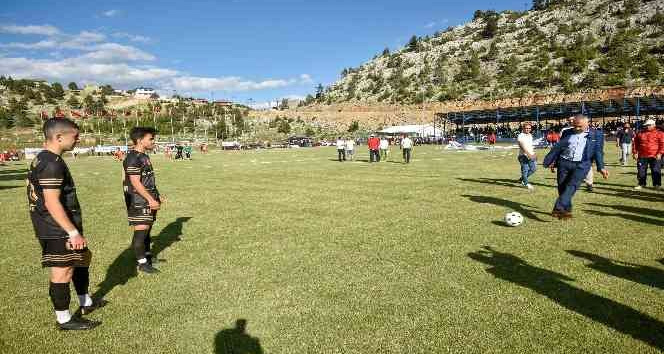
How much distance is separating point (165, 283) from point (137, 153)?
1822 millimetres

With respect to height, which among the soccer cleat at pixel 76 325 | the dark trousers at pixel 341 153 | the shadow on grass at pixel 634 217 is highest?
the dark trousers at pixel 341 153

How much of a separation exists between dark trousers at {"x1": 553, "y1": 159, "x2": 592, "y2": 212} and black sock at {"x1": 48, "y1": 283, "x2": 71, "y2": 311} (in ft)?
27.1

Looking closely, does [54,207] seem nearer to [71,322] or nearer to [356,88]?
[71,322]

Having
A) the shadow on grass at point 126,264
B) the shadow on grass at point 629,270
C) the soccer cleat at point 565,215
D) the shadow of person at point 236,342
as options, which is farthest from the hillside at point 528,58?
the shadow of person at point 236,342

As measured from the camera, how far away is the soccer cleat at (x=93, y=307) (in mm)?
4508

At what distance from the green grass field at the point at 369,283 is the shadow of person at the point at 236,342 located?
16 millimetres

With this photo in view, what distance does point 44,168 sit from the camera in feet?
12.0

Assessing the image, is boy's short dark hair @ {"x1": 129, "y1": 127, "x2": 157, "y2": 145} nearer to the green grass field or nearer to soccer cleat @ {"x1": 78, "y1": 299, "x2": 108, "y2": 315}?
the green grass field

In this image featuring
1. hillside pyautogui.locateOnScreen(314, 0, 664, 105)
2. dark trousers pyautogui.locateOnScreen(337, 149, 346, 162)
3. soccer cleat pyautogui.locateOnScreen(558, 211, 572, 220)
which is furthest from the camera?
hillside pyautogui.locateOnScreen(314, 0, 664, 105)

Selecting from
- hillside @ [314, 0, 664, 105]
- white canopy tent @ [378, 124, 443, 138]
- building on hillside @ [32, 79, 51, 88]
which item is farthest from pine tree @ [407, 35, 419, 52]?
building on hillside @ [32, 79, 51, 88]

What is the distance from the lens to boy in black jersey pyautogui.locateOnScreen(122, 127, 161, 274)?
5.62m

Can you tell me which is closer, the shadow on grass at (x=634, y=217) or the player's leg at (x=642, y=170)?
the shadow on grass at (x=634, y=217)

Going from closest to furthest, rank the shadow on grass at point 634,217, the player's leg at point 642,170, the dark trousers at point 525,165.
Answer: the shadow on grass at point 634,217 < the player's leg at point 642,170 < the dark trousers at point 525,165

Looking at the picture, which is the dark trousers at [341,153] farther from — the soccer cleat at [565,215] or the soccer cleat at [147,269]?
the soccer cleat at [147,269]
